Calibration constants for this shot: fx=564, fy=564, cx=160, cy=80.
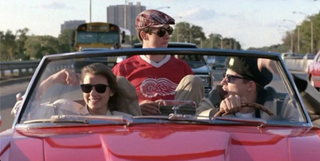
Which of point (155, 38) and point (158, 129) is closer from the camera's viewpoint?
point (158, 129)

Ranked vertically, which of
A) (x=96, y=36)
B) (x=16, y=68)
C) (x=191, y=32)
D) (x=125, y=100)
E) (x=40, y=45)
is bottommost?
(x=16, y=68)

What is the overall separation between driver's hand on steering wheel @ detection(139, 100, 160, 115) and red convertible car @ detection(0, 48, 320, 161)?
0.08 m

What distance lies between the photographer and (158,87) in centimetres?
422

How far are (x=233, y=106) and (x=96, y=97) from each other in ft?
2.96

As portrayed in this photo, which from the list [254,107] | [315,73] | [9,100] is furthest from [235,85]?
[9,100]

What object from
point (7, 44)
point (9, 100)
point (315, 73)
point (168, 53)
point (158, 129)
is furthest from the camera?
point (7, 44)

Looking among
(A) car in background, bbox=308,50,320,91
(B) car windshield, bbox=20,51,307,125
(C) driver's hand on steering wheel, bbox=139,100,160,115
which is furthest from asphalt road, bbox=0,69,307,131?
(A) car in background, bbox=308,50,320,91

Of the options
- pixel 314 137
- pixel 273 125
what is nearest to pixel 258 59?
pixel 273 125

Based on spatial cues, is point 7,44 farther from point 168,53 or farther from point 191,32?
point 168,53

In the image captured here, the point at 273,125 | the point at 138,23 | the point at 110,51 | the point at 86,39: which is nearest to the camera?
the point at 273,125

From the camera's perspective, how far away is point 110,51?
370 centimetres

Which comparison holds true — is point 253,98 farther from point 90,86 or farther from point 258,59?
point 90,86

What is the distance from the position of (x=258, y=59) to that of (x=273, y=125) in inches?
23.2

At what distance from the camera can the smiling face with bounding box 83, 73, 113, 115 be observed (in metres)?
3.73
